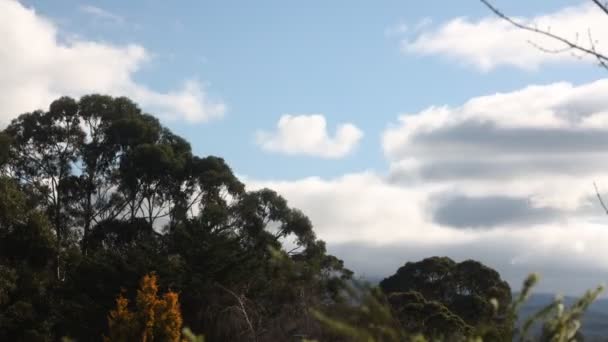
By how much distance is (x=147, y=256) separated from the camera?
29891 mm

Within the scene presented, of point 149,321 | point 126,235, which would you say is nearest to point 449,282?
point 126,235

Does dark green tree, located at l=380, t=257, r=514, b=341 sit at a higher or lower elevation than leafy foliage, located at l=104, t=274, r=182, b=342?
higher

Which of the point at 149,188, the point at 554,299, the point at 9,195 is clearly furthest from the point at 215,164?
the point at 554,299

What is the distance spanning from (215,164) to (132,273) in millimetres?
13514

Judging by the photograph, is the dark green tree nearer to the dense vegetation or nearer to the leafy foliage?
the dense vegetation

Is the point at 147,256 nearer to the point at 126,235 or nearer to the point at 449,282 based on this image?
the point at 126,235

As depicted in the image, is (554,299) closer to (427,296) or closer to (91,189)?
(91,189)

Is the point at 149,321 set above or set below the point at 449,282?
below

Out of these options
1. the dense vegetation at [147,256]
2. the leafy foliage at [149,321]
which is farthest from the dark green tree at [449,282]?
the leafy foliage at [149,321]

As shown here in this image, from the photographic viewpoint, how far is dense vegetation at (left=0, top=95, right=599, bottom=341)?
2548 cm

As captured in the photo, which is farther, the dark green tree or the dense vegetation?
the dark green tree

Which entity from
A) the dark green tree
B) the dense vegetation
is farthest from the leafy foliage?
the dark green tree

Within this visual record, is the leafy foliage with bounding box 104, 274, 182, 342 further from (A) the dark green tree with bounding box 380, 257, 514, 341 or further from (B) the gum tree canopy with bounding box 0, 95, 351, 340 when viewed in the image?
(A) the dark green tree with bounding box 380, 257, 514, 341

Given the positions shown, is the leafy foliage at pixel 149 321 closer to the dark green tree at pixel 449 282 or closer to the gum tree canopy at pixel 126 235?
the gum tree canopy at pixel 126 235
